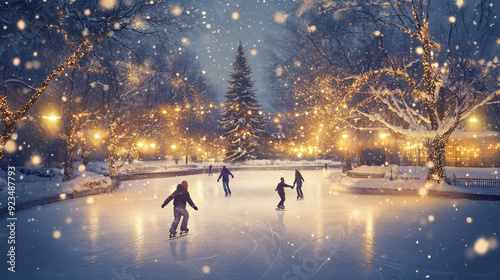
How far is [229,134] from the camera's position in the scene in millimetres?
51219

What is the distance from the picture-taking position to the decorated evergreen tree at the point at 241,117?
5078 cm

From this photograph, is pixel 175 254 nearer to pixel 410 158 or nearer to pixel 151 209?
pixel 151 209

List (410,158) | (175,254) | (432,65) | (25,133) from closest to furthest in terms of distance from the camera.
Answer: (175,254) → (432,65) → (410,158) → (25,133)

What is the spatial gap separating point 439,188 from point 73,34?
1828cm

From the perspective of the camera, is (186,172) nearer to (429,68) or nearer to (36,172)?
(36,172)

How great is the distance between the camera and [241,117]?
5134cm

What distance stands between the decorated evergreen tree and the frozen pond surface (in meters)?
36.9

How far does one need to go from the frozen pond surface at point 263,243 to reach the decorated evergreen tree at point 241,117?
36.9m

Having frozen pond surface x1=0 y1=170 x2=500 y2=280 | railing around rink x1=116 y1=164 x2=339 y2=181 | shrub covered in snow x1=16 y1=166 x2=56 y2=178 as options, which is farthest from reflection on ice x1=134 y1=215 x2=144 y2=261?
shrub covered in snow x1=16 y1=166 x2=56 y2=178

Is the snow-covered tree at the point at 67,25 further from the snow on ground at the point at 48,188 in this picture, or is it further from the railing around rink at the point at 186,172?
the railing around rink at the point at 186,172

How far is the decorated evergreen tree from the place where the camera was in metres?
50.8

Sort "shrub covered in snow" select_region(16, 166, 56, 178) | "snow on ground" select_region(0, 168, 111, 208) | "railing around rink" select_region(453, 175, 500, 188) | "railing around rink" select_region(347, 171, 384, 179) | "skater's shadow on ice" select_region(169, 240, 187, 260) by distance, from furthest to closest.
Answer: "shrub covered in snow" select_region(16, 166, 56, 178) → "railing around rink" select_region(347, 171, 384, 179) → "railing around rink" select_region(453, 175, 500, 188) → "snow on ground" select_region(0, 168, 111, 208) → "skater's shadow on ice" select_region(169, 240, 187, 260)

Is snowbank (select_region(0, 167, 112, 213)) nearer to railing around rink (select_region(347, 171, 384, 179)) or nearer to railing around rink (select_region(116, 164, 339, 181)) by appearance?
railing around rink (select_region(116, 164, 339, 181))

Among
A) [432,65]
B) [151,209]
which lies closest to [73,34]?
[151,209]
